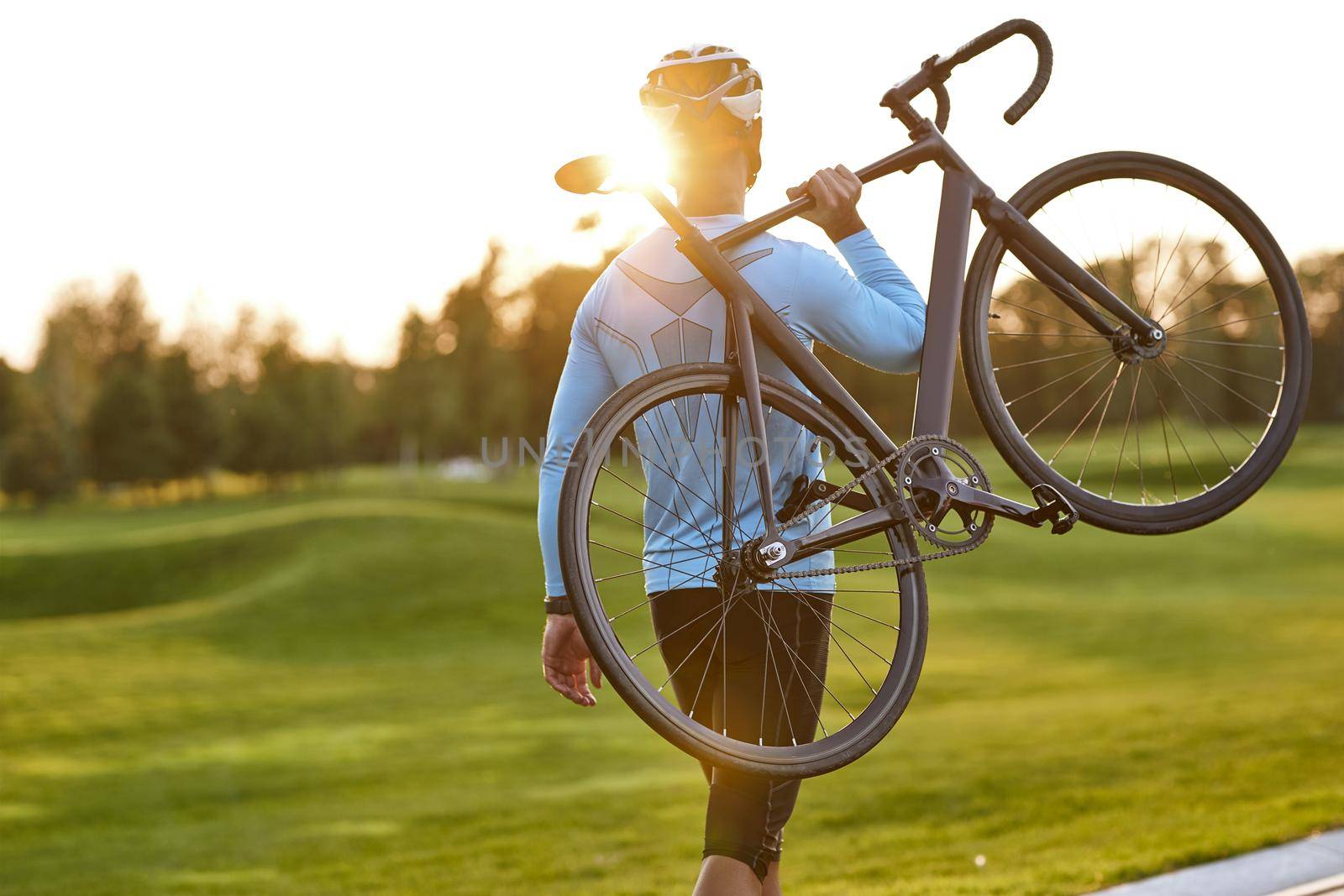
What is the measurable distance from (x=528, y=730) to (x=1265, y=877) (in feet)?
31.7

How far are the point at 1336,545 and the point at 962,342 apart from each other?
98.6 feet

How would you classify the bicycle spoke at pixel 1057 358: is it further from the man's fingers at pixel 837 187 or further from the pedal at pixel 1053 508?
the man's fingers at pixel 837 187

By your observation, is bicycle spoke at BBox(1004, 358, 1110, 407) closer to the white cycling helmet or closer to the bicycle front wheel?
the bicycle front wheel

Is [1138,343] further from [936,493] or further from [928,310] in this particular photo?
[936,493]

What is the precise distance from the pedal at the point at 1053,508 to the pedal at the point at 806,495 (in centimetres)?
38

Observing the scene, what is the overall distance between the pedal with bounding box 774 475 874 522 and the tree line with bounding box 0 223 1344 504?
34.7 meters

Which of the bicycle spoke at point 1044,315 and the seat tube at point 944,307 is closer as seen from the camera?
the seat tube at point 944,307

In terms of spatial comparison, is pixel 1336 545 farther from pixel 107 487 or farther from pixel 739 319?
pixel 107 487

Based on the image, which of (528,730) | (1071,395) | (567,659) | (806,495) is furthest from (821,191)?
(528,730)

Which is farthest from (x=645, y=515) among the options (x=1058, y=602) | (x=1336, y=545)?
(x=1336, y=545)

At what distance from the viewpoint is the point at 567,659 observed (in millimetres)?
2920

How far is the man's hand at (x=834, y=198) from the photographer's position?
2670mm

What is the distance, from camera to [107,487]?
2286 inches

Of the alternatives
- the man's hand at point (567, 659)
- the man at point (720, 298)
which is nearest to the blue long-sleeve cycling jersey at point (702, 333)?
the man at point (720, 298)
